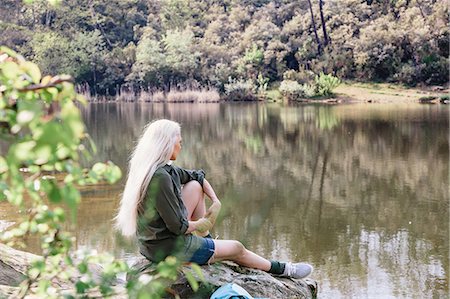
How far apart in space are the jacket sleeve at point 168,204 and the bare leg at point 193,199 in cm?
37

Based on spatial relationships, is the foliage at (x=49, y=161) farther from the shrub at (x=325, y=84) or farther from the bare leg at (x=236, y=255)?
the shrub at (x=325, y=84)

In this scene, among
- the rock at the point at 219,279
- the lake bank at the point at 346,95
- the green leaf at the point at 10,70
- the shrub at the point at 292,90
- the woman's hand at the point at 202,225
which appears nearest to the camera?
the green leaf at the point at 10,70

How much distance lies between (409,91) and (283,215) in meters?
21.1

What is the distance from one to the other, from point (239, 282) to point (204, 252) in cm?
24

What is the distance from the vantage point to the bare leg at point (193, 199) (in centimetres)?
343

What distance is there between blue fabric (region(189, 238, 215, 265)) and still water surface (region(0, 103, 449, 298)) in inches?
45.1

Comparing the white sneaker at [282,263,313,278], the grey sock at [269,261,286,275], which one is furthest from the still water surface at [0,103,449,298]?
the grey sock at [269,261,286,275]

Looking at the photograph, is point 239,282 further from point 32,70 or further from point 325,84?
point 325,84

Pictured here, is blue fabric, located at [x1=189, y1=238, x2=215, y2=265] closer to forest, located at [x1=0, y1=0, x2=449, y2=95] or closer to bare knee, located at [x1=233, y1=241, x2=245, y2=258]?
bare knee, located at [x1=233, y1=241, x2=245, y2=258]

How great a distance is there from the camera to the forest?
27.6 meters

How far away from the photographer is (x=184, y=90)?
99.9 ft

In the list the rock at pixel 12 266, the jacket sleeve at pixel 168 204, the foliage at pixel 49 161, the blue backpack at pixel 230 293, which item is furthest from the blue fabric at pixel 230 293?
the foliage at pixel 49 161

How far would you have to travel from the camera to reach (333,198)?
298 inches

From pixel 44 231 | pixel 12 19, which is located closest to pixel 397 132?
pixel 44 231
